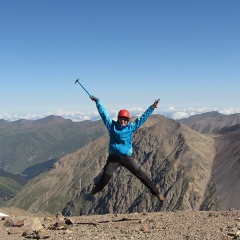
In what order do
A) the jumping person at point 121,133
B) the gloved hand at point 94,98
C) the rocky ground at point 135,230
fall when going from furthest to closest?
1. the gloved hand at point 94,98
2. the jumping person at point 121,133
3. the rocky ground at point 135,230

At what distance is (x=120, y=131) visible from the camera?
13.2 metres

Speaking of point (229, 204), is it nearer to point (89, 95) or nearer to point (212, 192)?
point (212, 192)

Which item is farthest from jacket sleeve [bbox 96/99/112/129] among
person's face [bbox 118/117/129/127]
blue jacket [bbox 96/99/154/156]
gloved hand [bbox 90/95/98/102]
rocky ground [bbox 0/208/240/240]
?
rocky ground [bbox 0/208/240/240]

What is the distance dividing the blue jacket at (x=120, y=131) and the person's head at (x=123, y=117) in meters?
0.16

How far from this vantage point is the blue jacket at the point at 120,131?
13289mm

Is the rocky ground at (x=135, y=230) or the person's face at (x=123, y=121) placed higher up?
the person's face at (x=123, y=121)

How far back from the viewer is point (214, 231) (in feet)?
41.7

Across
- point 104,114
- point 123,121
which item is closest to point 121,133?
point 123,121

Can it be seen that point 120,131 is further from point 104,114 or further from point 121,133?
point 104,114

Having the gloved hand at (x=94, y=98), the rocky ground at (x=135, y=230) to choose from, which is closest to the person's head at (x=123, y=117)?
the gloved hand at (x=94, y=98)

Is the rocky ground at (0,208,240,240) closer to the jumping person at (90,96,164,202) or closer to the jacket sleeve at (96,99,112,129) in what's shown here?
the jumping person at (90,96,164,202)

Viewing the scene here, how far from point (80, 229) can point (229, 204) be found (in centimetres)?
16523

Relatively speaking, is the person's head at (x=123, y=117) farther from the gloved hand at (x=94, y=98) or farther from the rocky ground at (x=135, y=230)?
the rocky ground at (x=135, y=230)

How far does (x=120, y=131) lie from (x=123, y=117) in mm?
597
